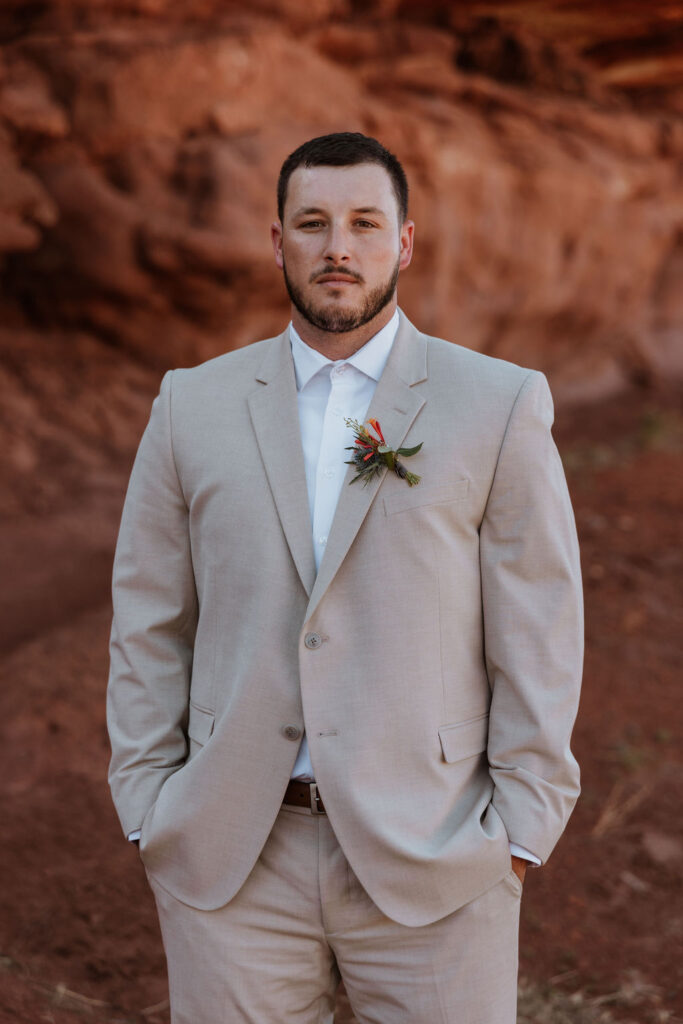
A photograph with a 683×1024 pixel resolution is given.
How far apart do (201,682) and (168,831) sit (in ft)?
0.97

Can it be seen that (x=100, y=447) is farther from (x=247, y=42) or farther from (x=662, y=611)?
(x=662, y=611)

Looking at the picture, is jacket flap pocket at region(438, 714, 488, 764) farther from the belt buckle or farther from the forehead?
the forehead

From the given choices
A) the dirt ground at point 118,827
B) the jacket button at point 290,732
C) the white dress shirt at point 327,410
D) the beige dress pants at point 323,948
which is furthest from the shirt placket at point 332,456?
the dirt ground at point 118,827

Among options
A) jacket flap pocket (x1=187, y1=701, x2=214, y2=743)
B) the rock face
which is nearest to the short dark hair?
jacket flap pocket (x1=187, y1=701, x2=214, y2=743)

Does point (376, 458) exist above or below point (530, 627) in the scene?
above

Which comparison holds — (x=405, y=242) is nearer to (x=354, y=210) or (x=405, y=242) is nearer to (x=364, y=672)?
(x=354, y=210)

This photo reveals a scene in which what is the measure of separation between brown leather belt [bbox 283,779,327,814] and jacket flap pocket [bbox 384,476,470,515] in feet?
1.80

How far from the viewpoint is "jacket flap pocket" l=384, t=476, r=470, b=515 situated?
2053 mm

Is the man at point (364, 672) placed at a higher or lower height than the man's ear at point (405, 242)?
lower

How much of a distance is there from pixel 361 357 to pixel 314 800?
0.87 m

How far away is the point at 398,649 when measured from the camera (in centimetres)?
204

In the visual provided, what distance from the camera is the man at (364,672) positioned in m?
2.04

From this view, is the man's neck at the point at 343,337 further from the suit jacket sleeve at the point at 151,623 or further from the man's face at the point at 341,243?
the suit jacket sleeve at the point at 151,623

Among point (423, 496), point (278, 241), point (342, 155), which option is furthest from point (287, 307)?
point (423, 496)
